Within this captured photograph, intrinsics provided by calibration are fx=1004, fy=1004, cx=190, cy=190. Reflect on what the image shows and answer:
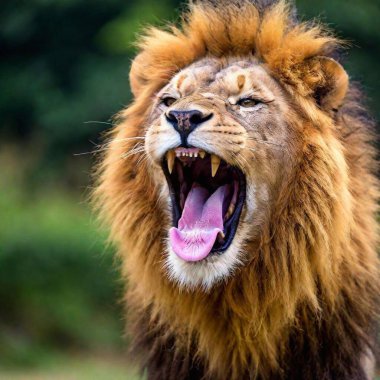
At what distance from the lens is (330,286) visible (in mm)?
4082

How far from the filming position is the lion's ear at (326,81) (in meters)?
4.18

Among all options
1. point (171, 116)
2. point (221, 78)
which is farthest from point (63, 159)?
point (171, 116)

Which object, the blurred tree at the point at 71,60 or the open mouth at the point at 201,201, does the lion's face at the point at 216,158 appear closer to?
the open mouth at the point at 201,201

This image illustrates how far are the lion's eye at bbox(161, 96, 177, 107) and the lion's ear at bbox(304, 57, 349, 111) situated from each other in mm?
559

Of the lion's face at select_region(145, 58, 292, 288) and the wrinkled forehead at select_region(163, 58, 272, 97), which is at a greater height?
the wrinkled forehead at select_region(163, 58, 272, 97)

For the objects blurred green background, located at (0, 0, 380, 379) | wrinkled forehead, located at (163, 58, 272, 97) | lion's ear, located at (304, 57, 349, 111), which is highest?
lion's ear, located at (304, 57, 349, 111)

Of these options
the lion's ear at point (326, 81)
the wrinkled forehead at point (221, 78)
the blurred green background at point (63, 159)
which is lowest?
the blurred green background at point (63, 159)

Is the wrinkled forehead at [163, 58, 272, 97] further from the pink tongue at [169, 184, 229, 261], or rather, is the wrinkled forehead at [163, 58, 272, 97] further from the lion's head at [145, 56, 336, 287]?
the pink tongue at [169, 184, 229, 261]

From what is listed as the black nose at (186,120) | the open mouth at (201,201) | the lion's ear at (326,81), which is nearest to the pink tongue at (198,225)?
the open mouth at (201,201)

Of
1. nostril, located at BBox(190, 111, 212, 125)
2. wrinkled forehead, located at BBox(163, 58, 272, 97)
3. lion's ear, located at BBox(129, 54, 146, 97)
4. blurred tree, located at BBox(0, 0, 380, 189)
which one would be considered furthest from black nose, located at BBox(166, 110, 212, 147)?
blurred tree, located at BBox(0, 0, 380, 189)

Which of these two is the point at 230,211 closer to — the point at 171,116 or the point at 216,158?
the point at 216,158

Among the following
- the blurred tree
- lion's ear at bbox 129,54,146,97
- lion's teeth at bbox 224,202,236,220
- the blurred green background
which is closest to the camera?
lion's teeth at bbox 224,202,236,220

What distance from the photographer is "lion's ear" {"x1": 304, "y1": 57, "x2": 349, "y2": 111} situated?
4180 mm

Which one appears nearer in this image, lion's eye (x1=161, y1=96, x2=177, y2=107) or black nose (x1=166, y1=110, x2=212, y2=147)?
black nose (x1=166, y1=110, x2=212, y2=147)
